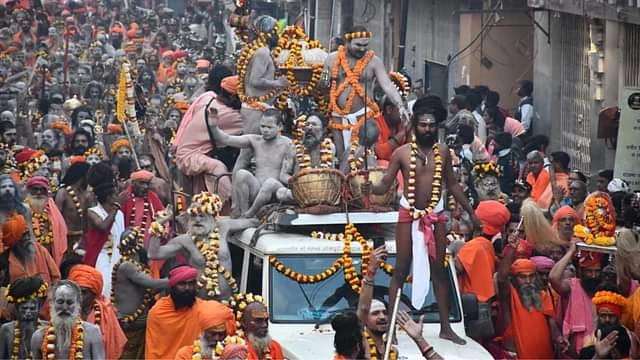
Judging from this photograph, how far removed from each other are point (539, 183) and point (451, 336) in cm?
688

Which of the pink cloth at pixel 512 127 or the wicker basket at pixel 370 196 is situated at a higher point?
the pink cloth at pixel 512 127

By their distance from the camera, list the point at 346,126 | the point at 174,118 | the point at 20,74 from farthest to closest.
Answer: the point at 20,74 → the point at 174,118 → the point at 346,126

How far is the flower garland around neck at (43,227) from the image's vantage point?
56.5 feet

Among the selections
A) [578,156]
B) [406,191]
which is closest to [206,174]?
[406,191]

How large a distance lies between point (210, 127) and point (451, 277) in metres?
3.53

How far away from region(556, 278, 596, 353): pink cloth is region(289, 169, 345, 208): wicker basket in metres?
1.78

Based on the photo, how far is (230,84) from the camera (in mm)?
18109

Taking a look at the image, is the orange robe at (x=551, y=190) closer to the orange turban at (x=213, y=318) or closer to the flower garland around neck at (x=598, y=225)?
the flower garland around neck at (x=598, y=225)

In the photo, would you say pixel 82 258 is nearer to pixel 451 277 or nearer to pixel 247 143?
pixel 247 143

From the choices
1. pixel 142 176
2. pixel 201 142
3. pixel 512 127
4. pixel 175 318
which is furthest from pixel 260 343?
pixel 512 127

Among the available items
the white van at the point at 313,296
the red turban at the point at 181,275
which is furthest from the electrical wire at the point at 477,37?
the red turban at the point at 181,275

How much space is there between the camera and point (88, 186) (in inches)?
721

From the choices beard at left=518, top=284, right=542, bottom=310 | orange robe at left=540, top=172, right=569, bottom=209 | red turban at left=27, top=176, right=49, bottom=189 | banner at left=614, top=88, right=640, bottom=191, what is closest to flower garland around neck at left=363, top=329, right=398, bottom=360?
beard at left=518, top=284, right=542, bottom=310

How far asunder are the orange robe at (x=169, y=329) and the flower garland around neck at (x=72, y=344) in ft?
2.41
